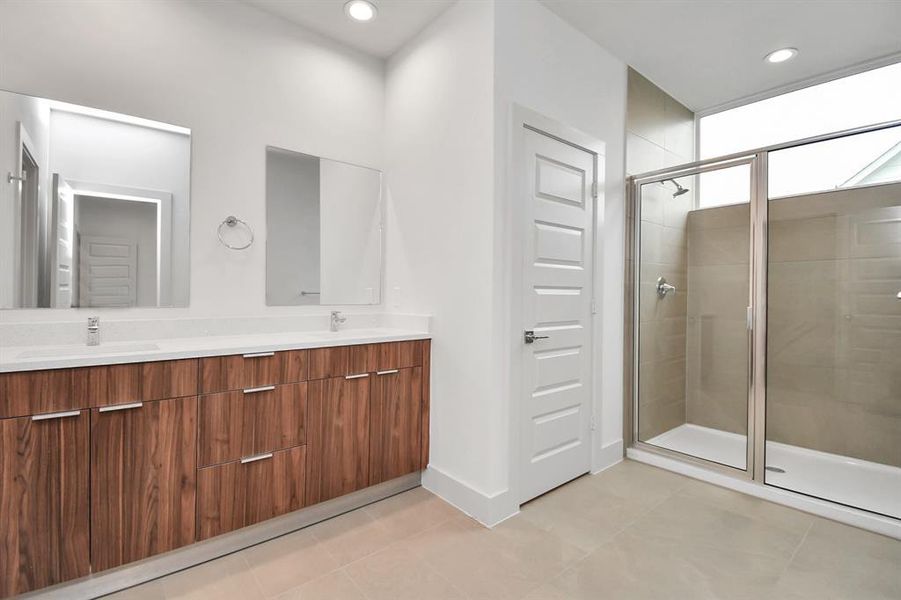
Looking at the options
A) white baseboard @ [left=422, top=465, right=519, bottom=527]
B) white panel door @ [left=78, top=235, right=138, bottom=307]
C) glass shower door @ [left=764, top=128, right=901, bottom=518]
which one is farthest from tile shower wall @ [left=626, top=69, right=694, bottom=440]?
white panel door @ [left=78, top=235, right=138, bottom=307]

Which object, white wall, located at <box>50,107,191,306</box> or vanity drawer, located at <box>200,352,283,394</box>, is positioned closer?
vanity drawer, located at <box>200,352,283,394</box>

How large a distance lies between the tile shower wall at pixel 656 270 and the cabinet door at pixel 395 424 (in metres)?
1.69

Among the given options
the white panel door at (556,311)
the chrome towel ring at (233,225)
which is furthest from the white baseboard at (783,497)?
the chrome towel ring at (233,225)

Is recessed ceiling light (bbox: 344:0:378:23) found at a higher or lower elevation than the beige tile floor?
higher

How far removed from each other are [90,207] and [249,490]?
59.8 inches

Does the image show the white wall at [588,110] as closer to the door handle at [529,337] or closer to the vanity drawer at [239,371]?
the door handle at [529,337]

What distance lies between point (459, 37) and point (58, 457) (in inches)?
103

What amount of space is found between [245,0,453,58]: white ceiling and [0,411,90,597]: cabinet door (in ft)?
7.59

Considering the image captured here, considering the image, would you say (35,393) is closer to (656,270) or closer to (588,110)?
(588,110)

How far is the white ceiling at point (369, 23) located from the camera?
7.70ft

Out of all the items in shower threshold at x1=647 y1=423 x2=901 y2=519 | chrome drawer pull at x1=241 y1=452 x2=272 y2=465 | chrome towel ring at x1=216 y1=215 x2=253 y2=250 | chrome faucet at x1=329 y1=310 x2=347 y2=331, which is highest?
chrome towel ring at x1=216 y1=215 x2=253 y2=250

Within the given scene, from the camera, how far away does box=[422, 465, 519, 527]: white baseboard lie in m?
2.10

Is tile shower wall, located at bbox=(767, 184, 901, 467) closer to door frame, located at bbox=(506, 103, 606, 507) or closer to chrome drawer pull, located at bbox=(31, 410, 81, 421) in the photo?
door frame, located at bbox=(506, 103, 606, 507)

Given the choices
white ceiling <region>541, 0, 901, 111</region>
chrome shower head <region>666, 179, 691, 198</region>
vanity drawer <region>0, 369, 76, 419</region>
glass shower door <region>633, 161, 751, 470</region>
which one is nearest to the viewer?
vanity drawer <region>0, 369, 76, 419</region>
